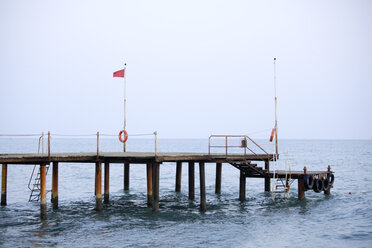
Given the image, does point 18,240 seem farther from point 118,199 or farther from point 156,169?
point 118,199

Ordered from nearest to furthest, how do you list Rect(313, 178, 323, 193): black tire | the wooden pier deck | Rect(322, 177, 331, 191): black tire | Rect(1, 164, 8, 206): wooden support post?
the wooden pier deck → Rect(1, 164, 8, 206): wooden support post → Rect(313, 178, 323, 193): black tire → Rect(322, 177, 331, 191): black tire

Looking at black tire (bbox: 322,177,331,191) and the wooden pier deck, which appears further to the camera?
black tire (bbox: 322,177,331,191)

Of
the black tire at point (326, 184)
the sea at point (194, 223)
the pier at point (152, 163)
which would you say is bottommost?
the sea at point (194, 223)

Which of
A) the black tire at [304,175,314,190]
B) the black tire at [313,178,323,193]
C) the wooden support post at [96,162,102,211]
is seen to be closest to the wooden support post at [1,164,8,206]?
the wooden support post at [96,162,102,211]

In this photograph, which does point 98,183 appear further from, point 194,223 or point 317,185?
point 317,185

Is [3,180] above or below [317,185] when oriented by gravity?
above

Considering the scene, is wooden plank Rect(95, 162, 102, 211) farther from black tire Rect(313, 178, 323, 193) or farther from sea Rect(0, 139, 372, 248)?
black tire Rect(313, 178, 323, 193)

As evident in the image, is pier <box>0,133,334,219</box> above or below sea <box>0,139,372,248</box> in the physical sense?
above

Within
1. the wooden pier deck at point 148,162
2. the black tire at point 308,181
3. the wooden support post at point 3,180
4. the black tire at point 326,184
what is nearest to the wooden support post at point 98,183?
the wooden pier deck at point 148,162

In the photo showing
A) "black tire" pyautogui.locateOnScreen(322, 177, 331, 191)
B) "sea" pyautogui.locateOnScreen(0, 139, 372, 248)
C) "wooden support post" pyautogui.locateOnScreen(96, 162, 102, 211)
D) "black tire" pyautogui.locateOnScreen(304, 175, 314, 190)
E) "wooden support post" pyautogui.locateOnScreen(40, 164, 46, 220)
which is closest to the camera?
"sea" pyautogui.locateOnScreen(0, 139, 372, 248)

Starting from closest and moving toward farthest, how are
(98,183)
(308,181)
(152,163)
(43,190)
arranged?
(43,190)
(98,183)
(152,163)
(308,181)

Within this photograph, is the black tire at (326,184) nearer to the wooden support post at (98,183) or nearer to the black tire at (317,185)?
the black tire at (317,185)

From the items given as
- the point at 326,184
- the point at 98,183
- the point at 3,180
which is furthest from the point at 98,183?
the point at 326,184

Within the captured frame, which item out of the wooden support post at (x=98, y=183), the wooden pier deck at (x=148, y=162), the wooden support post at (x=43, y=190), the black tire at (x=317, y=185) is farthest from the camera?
the black tire at (x=317, y=185)
